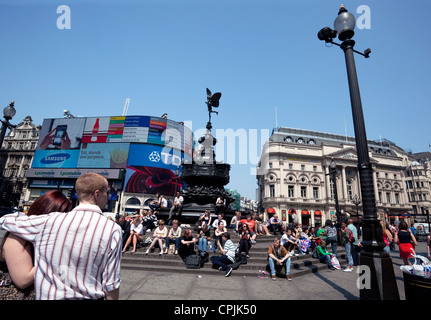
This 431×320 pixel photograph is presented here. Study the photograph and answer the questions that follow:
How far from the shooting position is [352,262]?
7.87 meters

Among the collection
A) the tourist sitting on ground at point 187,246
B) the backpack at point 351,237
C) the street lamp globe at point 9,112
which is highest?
the street lamp globe at point 9,112

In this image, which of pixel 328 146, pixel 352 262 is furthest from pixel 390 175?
pixel 352 262

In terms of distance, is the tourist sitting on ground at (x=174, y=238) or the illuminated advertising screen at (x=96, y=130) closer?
the tourist sitting on ground at (x=174, y=238)

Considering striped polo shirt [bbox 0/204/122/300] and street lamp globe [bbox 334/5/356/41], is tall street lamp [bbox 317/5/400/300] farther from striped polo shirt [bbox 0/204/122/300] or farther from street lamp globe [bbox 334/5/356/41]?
striped polo shirt [bbox 0/204/122/300]

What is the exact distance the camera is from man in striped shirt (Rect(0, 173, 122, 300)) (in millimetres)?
1371

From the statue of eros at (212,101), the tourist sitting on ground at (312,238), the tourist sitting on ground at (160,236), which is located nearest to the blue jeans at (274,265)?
the tourist sitting on ground at (312,238)

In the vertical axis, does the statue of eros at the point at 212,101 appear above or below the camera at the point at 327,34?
above

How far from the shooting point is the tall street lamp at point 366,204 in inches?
156

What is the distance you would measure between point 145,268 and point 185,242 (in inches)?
57.4

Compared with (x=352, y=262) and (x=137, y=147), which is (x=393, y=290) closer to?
(x=352, y=262)

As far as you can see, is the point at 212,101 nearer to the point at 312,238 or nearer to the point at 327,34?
the point at 327,34

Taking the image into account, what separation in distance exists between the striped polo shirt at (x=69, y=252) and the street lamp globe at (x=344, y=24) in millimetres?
6600

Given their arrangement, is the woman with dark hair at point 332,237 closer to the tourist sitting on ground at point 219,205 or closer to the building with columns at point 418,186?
the tourist sitting on ground at point 219,205

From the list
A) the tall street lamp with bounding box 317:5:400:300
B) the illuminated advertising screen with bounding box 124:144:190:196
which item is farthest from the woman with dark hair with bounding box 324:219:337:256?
the illuminated advertising screen with bounding box 124:144:190:196
